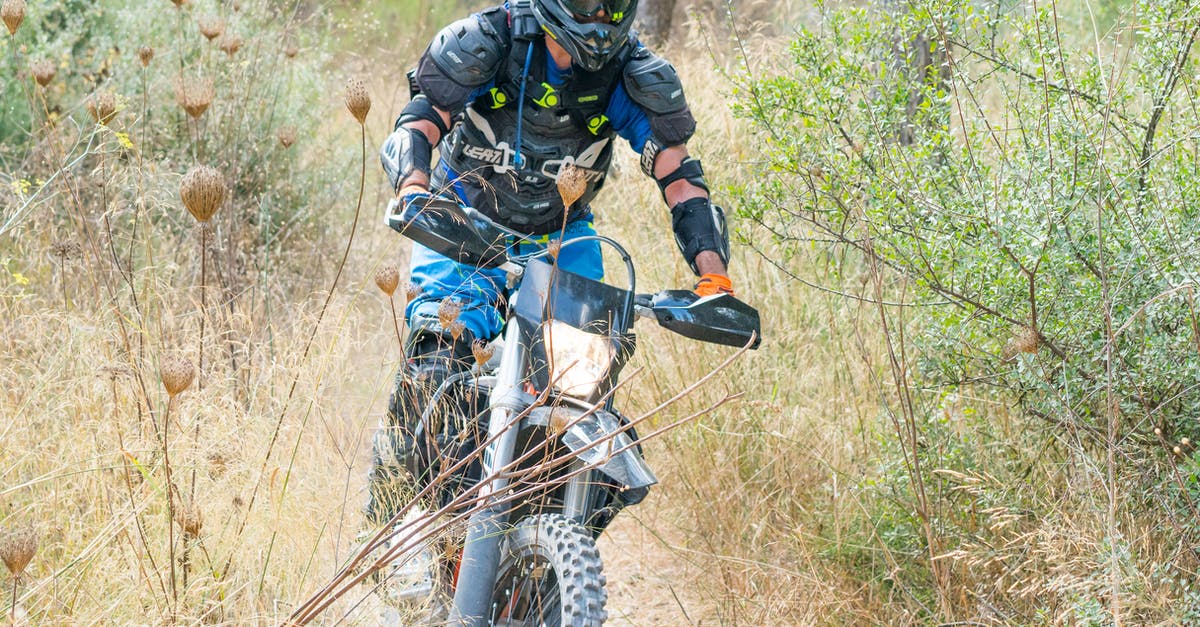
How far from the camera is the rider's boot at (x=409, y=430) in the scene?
10.7ft

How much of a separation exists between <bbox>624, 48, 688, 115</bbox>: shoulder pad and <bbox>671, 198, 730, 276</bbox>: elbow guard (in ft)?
1.02

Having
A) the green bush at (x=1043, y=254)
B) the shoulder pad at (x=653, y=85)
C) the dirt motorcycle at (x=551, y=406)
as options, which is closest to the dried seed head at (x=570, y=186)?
the dirt motorcycle at (x=551, y=406)

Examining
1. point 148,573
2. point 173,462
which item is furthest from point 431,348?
point 148,573

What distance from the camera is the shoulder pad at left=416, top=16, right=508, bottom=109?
3479 millimetres

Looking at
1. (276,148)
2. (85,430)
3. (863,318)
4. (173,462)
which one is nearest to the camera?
(173,462)

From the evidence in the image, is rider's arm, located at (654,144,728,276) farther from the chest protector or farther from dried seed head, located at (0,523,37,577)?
dried seed head, located at (0,523,37,577)

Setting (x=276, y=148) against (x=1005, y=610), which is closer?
(x=1005, y=610)

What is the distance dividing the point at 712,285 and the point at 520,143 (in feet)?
2.84

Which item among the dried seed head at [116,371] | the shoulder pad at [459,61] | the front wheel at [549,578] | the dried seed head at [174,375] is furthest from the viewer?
the shoulder pad at [459,61]

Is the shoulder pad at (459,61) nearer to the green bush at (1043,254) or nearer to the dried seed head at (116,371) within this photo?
the green bush at (1043,254)

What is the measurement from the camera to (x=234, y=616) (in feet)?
9.39

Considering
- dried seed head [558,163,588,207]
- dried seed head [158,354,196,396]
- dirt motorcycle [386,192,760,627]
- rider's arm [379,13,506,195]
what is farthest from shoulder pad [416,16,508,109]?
dried seed head [158,354,196,396]

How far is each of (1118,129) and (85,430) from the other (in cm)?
→ 295

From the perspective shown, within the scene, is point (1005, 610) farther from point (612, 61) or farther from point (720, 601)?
point (612, 61)
